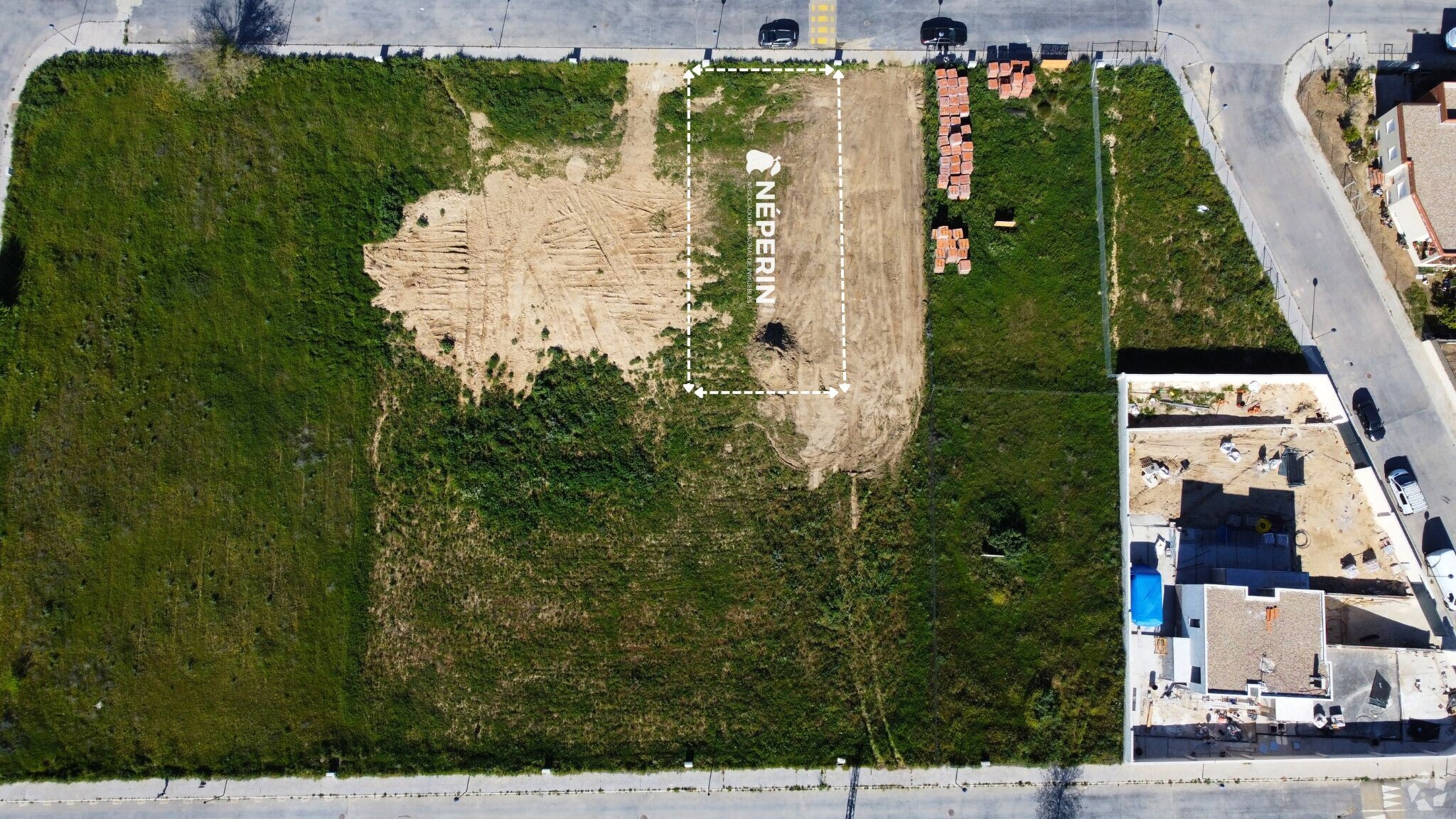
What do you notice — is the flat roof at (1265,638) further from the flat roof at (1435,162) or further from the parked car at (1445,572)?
the flat roof at (1435,162)

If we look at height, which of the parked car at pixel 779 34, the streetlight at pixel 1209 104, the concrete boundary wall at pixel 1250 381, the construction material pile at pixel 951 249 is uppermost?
the parked car at pixel 779 34

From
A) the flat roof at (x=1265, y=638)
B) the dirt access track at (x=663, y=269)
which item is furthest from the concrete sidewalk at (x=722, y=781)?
the dirt access track at (x=663, y=269)

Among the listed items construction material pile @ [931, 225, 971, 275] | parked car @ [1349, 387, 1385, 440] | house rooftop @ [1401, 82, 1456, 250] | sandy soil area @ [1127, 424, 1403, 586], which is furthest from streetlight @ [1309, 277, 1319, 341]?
construction material pile @ [931, 225, 971, 275]

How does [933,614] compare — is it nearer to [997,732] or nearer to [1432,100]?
[997,732]

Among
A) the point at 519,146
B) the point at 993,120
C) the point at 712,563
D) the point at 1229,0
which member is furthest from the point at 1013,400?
the point at 519,146

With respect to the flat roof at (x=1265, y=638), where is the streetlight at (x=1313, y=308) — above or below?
above

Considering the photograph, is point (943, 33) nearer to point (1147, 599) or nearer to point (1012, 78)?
point (1012, 78)

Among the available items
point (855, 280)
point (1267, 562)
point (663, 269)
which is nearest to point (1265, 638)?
point (1267, 562)
